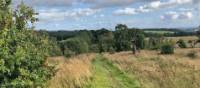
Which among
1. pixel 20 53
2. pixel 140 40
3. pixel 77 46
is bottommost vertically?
pixel 77 46

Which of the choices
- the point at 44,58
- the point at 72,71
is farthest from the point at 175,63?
the point at 44,58

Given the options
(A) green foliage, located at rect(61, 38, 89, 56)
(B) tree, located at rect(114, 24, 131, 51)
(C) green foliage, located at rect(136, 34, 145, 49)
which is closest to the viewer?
(B) tree, located at rect(114, 24, 131, 51)

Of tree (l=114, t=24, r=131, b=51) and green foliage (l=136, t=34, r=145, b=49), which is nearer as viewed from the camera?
tree (l=114, t=24, r=131, b=51)

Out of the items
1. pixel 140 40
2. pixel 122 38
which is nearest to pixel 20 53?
pixel 122 38

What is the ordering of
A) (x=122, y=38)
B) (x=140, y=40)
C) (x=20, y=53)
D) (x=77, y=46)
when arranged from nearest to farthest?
(x=20, y=53), (x=122, y=38), (x=140, y=40), (x=77, y=46)

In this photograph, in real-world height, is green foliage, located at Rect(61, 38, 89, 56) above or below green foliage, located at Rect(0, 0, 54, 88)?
below

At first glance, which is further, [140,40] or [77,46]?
[77,46]

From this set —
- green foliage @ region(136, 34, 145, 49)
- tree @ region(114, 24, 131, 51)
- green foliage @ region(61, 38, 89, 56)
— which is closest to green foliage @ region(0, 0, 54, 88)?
tree @ region(114, 24, 131, 51)

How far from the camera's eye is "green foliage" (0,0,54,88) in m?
14.1

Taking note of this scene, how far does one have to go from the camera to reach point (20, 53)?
1424 cm

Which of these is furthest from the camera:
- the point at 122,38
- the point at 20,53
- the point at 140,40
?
the point at 140,40

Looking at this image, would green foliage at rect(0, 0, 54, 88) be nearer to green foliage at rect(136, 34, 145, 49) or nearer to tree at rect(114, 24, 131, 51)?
tree at rect(114, 24, 131, 51)

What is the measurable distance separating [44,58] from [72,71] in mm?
10598

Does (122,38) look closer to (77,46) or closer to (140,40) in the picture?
(140,40)
